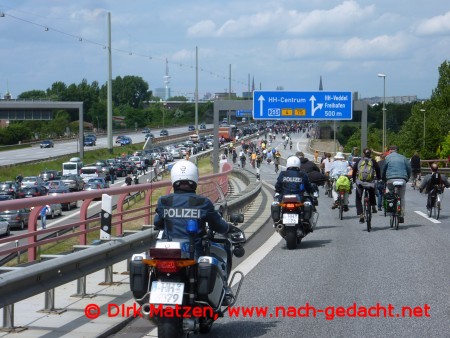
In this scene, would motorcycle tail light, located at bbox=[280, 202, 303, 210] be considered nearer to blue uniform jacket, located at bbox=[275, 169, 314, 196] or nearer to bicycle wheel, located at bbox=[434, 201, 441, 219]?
blue uniform jacket, located at bbox=[275, 169, 314, 196]

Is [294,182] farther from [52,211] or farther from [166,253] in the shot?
[166,253]

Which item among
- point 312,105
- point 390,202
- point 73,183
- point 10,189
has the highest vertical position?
point 312,105

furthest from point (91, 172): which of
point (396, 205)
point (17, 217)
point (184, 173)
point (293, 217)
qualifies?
point (184, 173)

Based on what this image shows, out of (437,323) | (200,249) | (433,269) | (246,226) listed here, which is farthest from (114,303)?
(246,226)

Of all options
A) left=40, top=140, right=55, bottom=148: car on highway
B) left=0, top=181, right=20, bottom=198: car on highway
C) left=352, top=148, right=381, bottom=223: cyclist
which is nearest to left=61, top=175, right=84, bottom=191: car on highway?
left=0, top=181, right=20, bottom=198: car on highway

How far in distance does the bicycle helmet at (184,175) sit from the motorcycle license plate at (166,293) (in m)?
1.05

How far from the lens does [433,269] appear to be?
1298cm

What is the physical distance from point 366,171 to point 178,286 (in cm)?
1235

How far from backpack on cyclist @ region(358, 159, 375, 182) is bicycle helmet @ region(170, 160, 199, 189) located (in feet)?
37.7

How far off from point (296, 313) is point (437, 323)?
4.96 feet

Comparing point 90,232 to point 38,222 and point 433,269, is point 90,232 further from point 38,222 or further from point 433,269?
point 433,269

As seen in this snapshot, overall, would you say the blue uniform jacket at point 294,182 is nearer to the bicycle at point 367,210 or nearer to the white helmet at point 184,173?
the bicycle at point 367,210

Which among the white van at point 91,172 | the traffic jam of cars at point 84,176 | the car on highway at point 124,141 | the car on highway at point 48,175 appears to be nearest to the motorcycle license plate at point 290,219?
the traffic jam of cars at point 84,176

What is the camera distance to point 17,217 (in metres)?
10.0
